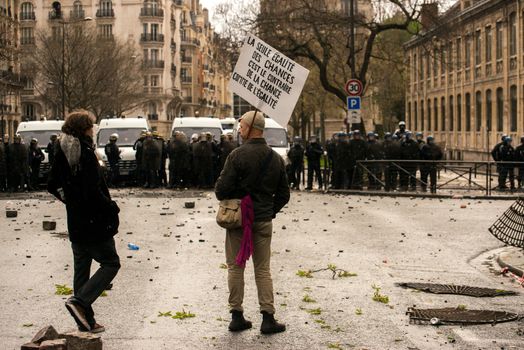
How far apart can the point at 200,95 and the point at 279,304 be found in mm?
130087

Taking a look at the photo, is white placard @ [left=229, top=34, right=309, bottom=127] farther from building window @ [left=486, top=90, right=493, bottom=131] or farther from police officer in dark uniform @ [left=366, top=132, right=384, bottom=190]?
building window @ [left=486, top=90, right=493, bottom=131]

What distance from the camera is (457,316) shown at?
9.11 m

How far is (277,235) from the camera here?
16484 mm

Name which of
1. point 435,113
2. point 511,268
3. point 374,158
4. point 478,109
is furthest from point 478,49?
point 511,268

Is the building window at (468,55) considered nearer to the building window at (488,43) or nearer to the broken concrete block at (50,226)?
the building window at (488,43)

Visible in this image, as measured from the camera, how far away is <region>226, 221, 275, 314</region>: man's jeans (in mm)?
8383

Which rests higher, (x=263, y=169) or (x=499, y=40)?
(x=499, y=40)

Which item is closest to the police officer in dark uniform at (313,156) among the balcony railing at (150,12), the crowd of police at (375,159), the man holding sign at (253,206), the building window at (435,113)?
the crowd of police at (375,159)

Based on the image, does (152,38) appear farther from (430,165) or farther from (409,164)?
(430,165)

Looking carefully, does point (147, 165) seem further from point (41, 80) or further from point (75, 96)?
point (41, 80)

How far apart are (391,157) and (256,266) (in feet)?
70.6

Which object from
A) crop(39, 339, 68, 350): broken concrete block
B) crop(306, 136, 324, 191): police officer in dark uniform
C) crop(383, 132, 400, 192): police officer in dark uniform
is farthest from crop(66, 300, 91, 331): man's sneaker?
crop(306, 136, 324, 191): police officer in dark uniform

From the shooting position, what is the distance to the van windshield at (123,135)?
3388cm

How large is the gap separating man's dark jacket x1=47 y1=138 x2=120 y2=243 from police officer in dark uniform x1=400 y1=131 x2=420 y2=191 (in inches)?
819
